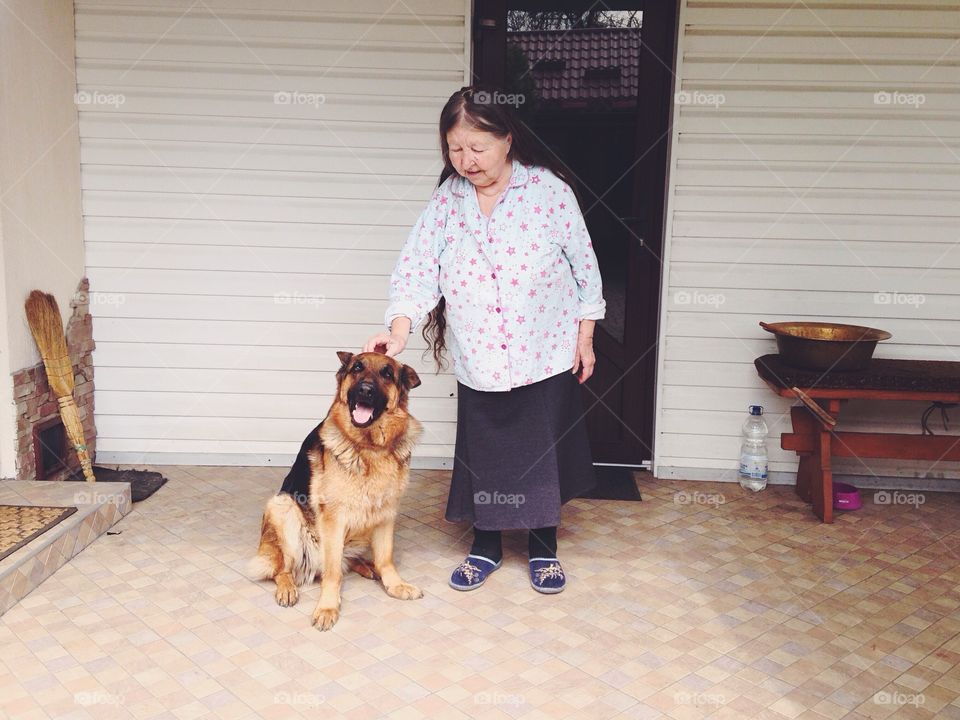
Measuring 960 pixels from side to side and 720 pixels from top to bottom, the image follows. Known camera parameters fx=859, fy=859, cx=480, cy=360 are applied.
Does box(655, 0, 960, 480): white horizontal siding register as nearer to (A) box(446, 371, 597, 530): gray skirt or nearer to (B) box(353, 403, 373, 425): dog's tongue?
(A) box(446, 371, 597, 530): gray skirt

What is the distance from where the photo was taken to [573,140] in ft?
15.6

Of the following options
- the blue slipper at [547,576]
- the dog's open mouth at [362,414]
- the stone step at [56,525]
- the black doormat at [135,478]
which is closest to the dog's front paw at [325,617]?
the dog's open mouth at [362,414]

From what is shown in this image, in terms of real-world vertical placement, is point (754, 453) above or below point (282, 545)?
above

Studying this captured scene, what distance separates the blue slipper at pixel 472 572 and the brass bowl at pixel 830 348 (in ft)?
6.00

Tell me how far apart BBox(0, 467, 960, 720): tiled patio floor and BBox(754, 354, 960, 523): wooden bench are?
1.07 feet

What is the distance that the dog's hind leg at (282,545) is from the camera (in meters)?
3.33

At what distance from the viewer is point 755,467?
471 cm

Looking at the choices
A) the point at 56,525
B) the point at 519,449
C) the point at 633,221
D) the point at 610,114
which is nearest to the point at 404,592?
the point at 519,449

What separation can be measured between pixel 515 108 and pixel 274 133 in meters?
1.33

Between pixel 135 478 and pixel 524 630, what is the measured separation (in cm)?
250

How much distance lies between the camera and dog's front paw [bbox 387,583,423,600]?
3346 mm

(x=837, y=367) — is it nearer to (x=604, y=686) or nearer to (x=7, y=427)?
(x=604, y=686)

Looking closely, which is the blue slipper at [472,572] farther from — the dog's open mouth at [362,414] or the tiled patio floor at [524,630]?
the dog's open mouth at [362,414]

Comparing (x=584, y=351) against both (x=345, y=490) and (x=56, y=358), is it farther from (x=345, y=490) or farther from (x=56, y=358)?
(x=56, y=358)
